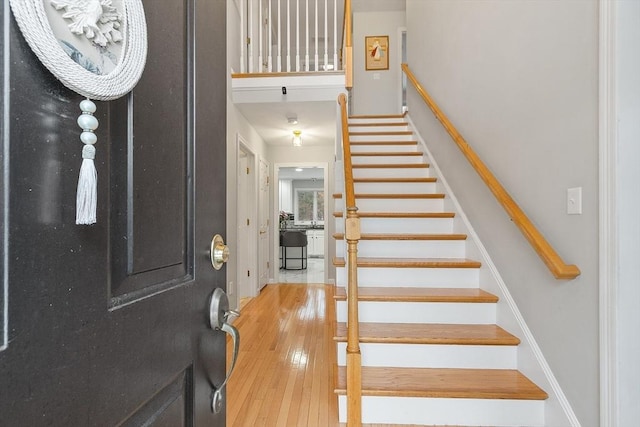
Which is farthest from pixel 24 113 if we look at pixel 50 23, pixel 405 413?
pixel 405 413

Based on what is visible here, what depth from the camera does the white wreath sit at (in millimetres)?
288

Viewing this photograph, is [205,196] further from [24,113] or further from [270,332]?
[270,332]

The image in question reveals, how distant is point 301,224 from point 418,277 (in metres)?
8.01

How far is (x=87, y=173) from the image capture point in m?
0.34

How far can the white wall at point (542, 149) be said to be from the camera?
1.29m

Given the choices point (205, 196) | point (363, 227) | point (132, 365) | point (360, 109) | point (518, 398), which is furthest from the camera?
point (360, 109)

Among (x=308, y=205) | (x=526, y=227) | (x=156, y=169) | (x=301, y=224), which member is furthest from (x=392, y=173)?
(x=308, y=205)

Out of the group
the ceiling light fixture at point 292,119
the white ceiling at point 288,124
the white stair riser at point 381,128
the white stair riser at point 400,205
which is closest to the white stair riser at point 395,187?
the white stair riser at point 400,205

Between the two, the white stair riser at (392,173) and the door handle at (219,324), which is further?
the white stair riser at (392,173)

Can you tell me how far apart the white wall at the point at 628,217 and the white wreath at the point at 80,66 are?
1.53 meters

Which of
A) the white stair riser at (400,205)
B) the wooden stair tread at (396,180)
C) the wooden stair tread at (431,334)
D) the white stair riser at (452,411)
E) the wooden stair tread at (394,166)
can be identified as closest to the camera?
the white stair riser at (452,411)

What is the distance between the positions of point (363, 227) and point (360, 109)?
357cm

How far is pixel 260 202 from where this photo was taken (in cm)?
468

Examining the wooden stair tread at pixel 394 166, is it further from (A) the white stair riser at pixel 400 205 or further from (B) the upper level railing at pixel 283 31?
(B) the upper level railing at pixel 283 31
